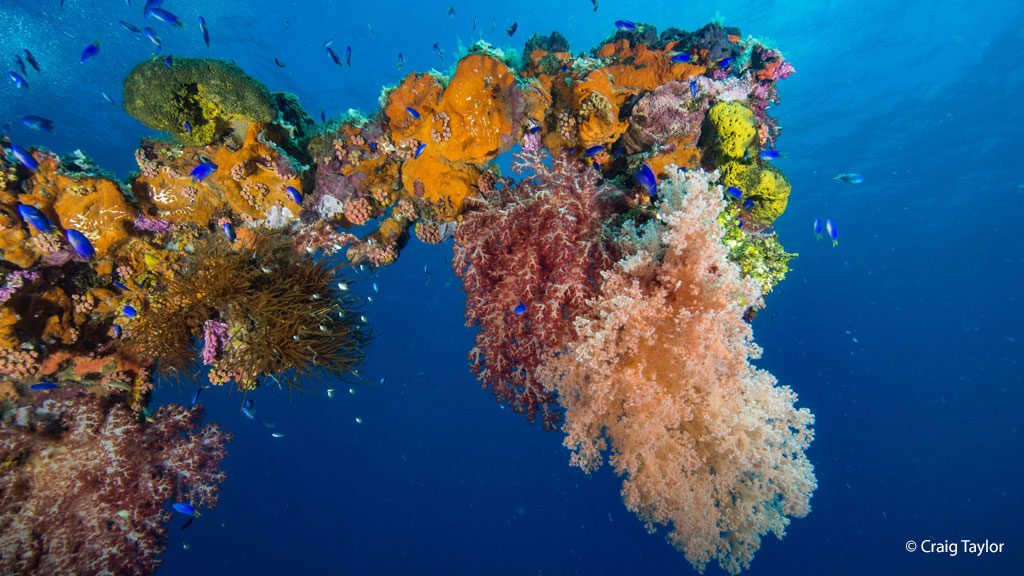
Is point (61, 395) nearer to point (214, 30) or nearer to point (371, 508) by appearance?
point (214, 30)

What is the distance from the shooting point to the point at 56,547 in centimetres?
508

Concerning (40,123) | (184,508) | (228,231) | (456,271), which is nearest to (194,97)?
(228,231)

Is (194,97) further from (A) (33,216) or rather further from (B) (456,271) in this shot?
(B) (456,271)

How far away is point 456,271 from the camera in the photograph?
5258 millimetres

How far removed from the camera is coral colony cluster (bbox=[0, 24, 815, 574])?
4.23 metres

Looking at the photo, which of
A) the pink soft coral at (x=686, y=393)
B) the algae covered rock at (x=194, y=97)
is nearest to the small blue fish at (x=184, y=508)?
the algae covered rock at (x=194, y=97)

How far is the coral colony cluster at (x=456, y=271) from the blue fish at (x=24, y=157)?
0.45ft

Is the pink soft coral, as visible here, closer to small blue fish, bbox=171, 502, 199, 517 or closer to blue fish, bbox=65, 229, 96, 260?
small blue fish, bbox=171, 502, 199, 517

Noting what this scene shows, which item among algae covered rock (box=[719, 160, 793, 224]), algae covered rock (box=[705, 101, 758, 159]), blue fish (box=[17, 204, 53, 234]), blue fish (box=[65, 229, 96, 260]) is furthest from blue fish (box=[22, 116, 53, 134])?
algae covered rock (box=[719, 160, 793, 224])

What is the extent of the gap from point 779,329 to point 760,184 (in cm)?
7012

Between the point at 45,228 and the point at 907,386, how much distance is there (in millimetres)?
77740

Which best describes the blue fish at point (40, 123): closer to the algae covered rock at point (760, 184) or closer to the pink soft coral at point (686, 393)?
the pink soft coral at point (686, 393)

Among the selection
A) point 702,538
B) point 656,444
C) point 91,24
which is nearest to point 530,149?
point 656,444

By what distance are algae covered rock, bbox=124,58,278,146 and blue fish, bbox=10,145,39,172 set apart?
1.25 m
